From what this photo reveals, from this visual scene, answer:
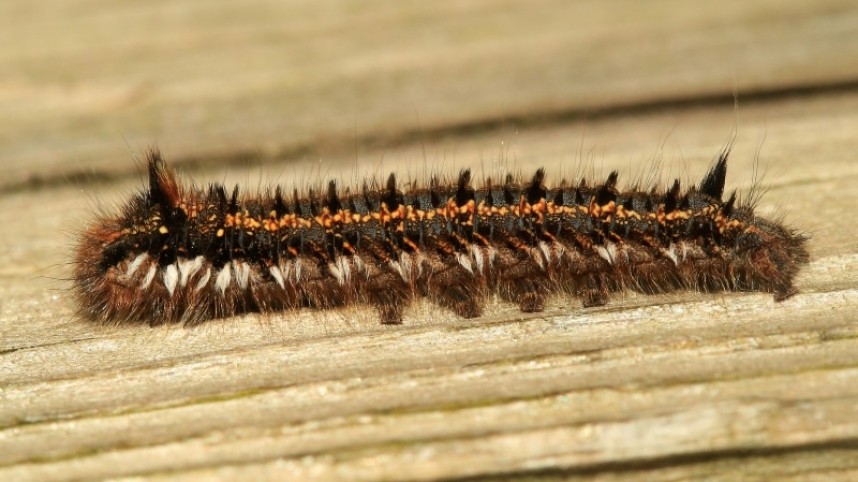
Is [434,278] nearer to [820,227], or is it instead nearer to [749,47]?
[820,227]

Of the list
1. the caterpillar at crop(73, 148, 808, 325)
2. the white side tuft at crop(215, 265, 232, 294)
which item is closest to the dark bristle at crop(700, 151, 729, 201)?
the caterpillar at crop(73, 148, 808, 325)

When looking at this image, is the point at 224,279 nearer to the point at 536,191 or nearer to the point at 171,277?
the point at 171,277

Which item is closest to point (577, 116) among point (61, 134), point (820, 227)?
point (820, 227)

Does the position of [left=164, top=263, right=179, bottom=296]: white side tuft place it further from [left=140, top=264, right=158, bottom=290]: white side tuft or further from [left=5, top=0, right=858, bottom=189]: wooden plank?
[left=5, top=0, right=858, bottom=189]: wooden plank

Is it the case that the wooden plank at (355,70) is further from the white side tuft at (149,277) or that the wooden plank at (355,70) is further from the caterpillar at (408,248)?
the white side tuft at (149,277)

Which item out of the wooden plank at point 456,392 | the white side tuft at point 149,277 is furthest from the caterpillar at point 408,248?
the wooden plank at point 456,392

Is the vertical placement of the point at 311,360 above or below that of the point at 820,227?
below
